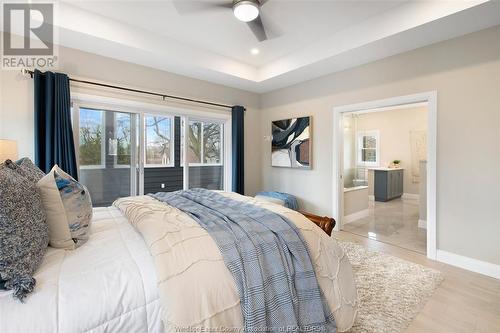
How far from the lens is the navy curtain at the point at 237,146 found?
464 cm

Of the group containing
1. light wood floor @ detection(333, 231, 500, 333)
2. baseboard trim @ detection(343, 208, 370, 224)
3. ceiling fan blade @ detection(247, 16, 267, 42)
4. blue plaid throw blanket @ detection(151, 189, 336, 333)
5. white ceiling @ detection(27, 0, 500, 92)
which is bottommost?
light wood floor @ detection(333, 231, 500, 333)

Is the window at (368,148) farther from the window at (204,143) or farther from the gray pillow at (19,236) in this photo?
the gray pillow at (19,236)

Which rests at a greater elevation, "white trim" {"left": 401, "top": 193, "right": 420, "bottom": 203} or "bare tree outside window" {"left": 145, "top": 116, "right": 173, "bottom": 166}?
"bare tree outside window" {"left": 145, "top": 116, "right": 173, "bottom": 166}

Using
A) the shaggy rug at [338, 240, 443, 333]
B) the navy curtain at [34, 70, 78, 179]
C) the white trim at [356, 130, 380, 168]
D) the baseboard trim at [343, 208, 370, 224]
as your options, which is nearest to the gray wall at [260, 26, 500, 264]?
the shaggy rug at [338, 240, 443, 333]

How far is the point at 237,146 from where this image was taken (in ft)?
15.3

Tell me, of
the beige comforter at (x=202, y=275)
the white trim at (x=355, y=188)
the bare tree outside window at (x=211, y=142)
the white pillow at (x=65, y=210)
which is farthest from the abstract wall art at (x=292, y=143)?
the white pillow at (x=65, y=210)

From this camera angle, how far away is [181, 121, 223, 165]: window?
4.41 metres

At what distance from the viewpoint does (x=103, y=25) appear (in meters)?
2.88

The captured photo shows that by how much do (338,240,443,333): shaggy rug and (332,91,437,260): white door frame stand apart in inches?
23.4

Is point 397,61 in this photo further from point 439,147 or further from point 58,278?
point 58,278

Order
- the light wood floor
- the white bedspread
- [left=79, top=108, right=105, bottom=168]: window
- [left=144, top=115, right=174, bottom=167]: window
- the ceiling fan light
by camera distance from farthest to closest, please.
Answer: [left=144, top=115, right=174, bottom=167]: window, [left=79, top=108, right=105, bottom=168]: window, the ceiling fan light, the light wood floor, the white bedspread

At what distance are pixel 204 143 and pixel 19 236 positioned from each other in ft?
12.1

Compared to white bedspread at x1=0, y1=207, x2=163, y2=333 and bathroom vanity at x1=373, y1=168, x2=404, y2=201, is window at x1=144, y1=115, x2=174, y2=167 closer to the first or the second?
white bedspread at x1=0, y1=207, x2=163, y2=333

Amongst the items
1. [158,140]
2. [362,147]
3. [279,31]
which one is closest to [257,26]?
[279,31]
